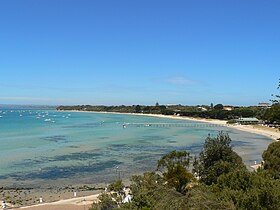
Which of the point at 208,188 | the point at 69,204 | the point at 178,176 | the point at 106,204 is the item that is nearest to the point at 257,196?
the point at 208,188

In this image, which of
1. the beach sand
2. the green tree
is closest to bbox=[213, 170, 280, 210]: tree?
the green tree

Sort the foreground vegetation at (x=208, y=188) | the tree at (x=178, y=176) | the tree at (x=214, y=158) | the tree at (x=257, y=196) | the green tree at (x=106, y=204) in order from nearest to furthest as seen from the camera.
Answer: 1. the foreground vegetation at (x=208, y=188)
2. the tree at (x=257, y=196)
3. the green tree at (x=106, y=204)
4. the tree at (x=178, y=176)
5. the tree at (x=214, y=158)

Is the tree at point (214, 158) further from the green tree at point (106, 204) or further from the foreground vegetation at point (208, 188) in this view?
the green tree at point (106, 204)

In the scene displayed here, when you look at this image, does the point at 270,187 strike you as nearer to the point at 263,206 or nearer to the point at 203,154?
the point at 263,206

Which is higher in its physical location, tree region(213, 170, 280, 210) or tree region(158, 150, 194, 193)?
tree region(213, 170, 280, 210)

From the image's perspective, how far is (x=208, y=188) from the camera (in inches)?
596

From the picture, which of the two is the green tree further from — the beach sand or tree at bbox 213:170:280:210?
the beach sand

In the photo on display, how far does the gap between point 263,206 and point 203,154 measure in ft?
41.6

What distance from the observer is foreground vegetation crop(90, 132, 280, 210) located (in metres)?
11.2

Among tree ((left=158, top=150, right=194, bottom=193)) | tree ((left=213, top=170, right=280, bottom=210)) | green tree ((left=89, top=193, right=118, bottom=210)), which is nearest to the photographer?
tree ((left=213, top=170, right=280, bottom=210))

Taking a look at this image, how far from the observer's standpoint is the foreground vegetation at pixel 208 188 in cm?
1120

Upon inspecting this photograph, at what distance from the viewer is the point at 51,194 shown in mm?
28219

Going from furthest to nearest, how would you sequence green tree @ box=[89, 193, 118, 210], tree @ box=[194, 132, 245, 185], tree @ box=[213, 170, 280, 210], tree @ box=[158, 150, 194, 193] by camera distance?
tree @ box=[194, 132, 245, 185]
tree @ box=[158, 150, 194, 193]
green tree @ box=[89, 193, 118, 210]
tree @ box=[213, 170, 280, 210]

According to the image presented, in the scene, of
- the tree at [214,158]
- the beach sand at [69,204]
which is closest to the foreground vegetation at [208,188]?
the tree at [214,158]
